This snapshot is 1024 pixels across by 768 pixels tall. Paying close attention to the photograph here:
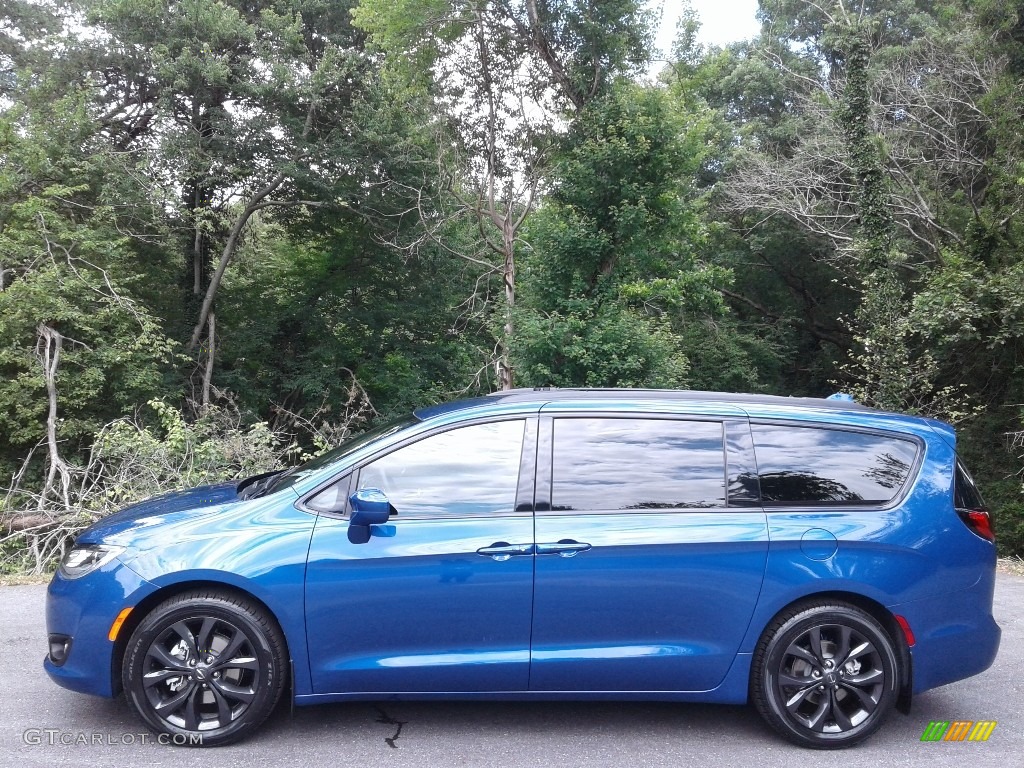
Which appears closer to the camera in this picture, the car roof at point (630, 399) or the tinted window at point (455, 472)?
the tinted window at point (455, 472)

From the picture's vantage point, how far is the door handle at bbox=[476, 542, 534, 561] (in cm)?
354

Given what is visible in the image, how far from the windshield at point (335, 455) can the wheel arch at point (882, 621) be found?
2.10 m

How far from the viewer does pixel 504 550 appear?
11.6 feet

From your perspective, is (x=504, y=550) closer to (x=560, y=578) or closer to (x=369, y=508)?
(x=560, y=578)

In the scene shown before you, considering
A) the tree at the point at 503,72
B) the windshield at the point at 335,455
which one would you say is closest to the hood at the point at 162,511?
the windshield at the point at 335,455

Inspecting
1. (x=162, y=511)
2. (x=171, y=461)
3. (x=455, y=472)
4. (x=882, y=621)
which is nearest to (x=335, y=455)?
(x=455, y=472)

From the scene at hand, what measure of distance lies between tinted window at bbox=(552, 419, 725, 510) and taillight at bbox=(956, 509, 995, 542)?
125 cm

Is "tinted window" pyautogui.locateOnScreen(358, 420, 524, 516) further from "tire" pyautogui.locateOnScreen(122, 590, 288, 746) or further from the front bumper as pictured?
the front bumper

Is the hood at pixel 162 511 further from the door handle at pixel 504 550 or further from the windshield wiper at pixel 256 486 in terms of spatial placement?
the door handle at pixel 504 550

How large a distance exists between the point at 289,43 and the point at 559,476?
54.0 feet

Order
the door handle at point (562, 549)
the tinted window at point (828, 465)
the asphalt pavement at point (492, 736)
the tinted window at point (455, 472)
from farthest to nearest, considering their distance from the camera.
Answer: the tinted window at point (828, 465) < the tinted window at point (455, 472) < the door handle at point (562, 549) < the asphalt pavement at point (492, 736)

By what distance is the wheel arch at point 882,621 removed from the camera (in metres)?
3.68

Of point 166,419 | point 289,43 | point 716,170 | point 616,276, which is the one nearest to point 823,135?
point 716,170

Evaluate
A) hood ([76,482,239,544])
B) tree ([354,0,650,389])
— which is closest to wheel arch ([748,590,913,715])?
hood ([76,482,239,544])
